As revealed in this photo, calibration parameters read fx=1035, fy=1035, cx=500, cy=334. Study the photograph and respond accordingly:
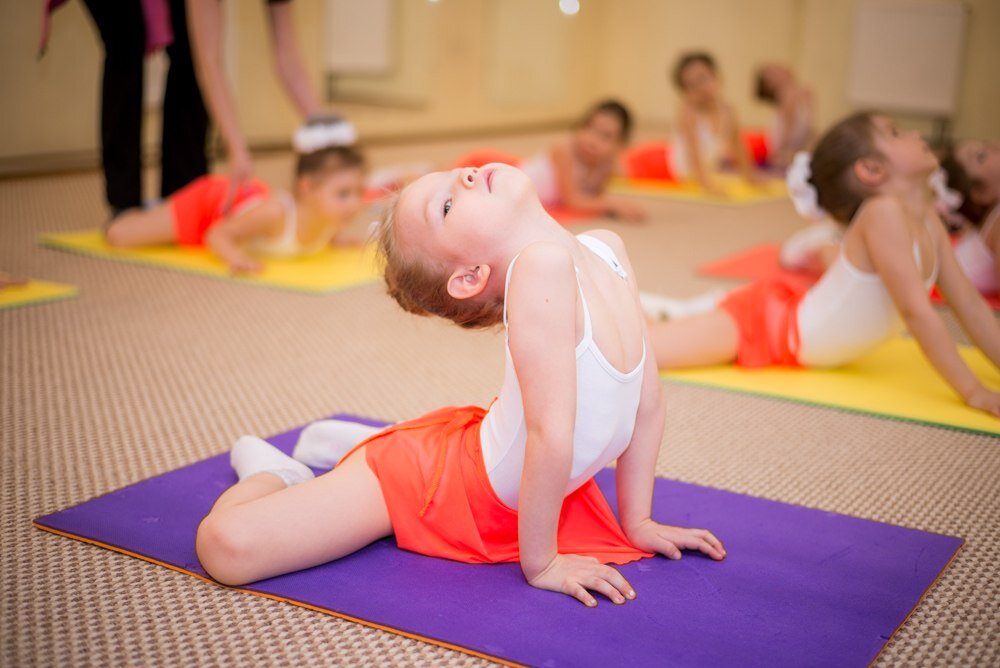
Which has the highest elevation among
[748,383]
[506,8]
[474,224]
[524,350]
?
[506,8]

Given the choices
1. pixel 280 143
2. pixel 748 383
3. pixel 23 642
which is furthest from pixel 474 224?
pixel 280 143

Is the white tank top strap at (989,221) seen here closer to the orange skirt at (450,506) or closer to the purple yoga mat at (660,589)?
the purple yoga mat at (660,589)

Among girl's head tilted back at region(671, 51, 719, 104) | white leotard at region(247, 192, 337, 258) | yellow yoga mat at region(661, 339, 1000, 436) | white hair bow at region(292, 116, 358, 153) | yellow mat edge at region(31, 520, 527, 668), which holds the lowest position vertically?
yellow yoga mat at region(661, 339, 1000, 436)

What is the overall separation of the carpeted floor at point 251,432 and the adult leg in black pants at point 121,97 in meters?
0.30

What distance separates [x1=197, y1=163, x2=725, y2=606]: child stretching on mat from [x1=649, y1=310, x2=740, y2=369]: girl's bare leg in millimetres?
859

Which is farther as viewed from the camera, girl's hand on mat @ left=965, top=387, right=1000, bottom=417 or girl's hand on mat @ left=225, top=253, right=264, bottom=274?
girl's hand on mat @ left=225, top=253, right=264, bottom=274

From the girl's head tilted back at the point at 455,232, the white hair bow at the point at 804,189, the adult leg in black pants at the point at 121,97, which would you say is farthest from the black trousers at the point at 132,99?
the girl's head tilted back at the point at 455,232

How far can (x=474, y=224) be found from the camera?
127 centimetres

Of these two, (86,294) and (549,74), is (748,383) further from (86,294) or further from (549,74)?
(549,74)

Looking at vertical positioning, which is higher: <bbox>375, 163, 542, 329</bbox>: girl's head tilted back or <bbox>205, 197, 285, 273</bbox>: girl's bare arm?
<bbox>375, 163, 542, 329</bbox>: girl's head tilted back

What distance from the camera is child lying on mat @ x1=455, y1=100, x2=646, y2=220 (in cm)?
403

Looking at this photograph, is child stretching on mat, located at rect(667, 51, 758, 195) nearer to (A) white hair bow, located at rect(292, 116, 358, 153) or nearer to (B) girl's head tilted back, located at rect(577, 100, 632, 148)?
(B) girl's head tilted back, located at rect(577, 100, 632, 148)

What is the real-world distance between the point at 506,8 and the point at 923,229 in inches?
192

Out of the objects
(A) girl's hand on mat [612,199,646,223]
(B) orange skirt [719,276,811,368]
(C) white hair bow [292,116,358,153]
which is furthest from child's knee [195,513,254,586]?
(A) girl's hand on mat [612,199,646,223]
